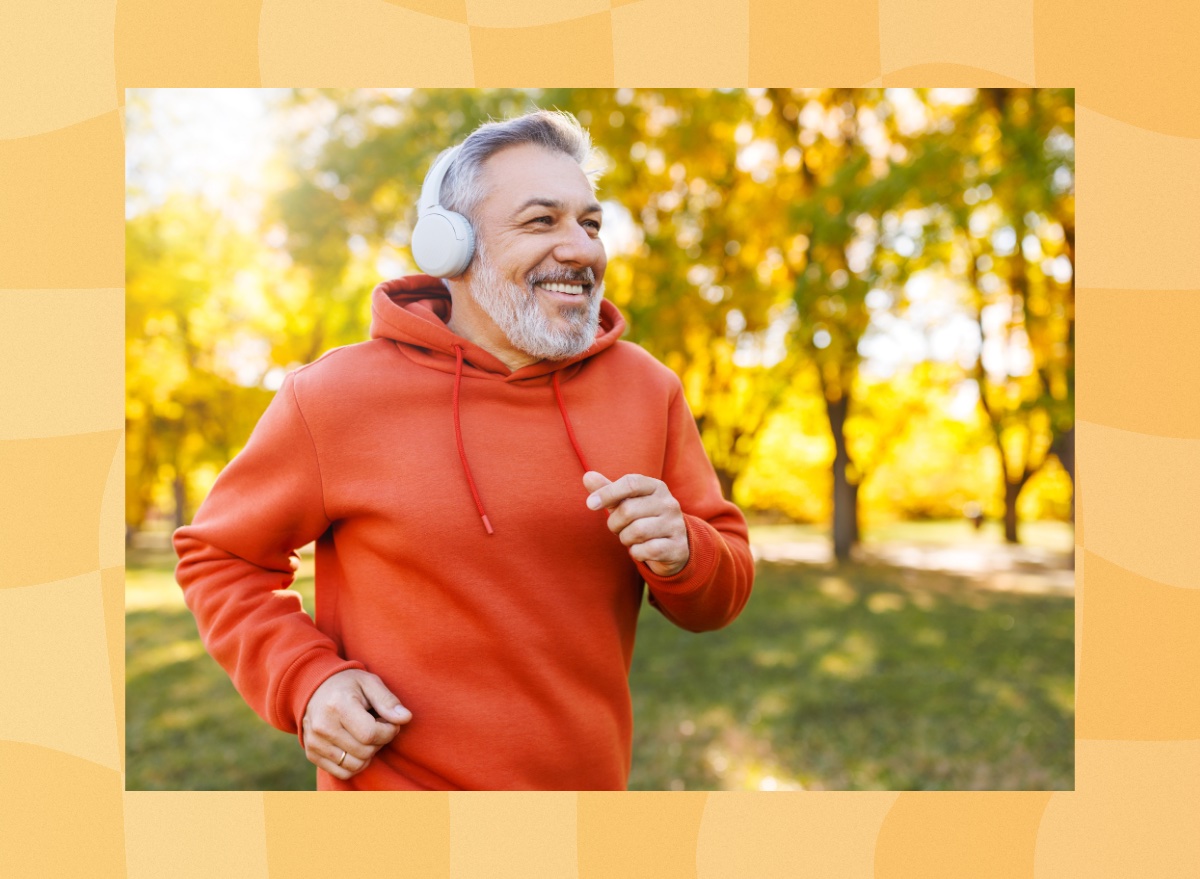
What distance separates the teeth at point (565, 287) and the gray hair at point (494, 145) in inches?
10.9

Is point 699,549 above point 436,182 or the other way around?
the other way around

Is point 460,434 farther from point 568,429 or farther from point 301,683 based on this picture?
point 301,683

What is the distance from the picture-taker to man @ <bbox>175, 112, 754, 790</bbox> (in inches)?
73.4

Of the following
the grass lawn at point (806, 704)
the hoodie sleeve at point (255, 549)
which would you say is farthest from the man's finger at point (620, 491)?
the grass lawn at point (806, 704)

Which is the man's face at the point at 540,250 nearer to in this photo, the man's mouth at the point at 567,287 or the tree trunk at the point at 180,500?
the man's mouth at the point at 567,287

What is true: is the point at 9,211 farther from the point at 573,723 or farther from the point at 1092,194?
the point at 1092,194

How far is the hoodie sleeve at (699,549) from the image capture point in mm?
1833

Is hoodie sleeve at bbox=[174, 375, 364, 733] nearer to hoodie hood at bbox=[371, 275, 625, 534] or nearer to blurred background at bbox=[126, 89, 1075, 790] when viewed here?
hoodie hood at bbox=[371, 275, 625, 534]

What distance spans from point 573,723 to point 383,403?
88 centimetres

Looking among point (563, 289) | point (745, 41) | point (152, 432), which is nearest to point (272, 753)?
point (563, 289)

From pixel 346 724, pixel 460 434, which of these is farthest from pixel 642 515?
pixel 346 724

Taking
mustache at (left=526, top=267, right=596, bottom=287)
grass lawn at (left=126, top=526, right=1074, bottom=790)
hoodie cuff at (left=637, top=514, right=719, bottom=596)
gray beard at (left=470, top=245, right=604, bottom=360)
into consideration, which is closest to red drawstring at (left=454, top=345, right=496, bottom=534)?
gray beard at (left=470, top=245, right=604, bottom=360)

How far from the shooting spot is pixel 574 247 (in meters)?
1.98

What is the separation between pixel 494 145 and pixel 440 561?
39.7 inches
